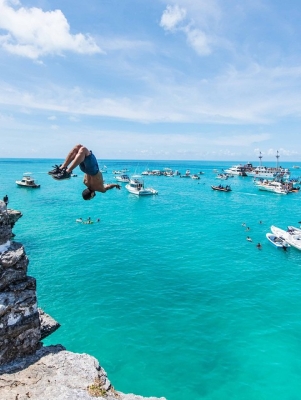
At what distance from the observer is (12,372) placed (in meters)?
9.32

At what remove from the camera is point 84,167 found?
29.4 ft

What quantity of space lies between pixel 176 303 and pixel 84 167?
18434 mm

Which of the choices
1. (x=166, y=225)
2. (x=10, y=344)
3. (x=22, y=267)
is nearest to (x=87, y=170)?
(x=22, y=267)

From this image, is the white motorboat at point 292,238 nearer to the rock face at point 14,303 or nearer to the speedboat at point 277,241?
the speedboat at point 277,241

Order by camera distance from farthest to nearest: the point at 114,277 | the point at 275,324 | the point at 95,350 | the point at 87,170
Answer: the point at 114,277 < the point at 275,324 < the point at 95,350 < the point at 87,170

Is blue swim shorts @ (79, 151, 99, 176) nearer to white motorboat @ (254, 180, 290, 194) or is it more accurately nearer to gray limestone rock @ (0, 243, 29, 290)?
gray limestone rock @ (0, 243, 29, 290)

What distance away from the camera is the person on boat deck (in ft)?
27.1

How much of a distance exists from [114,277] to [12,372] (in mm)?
19611

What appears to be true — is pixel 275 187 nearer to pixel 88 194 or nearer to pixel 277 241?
pixel 277 241

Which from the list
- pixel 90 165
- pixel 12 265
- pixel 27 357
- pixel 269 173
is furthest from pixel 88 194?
pixel 269 173

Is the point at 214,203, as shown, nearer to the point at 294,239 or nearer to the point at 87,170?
the point at 294,239

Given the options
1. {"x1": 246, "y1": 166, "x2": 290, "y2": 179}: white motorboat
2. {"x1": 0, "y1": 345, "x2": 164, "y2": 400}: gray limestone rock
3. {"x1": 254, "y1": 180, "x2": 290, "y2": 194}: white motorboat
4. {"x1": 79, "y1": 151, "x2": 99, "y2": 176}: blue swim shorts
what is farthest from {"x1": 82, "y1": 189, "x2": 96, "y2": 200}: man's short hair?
{"x1": 246, "y1": 166, "x2": 290, "y2": 179}: white motorboat

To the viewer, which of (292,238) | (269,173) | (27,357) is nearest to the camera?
(27,357)

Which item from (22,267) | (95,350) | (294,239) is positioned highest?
(22,267)
